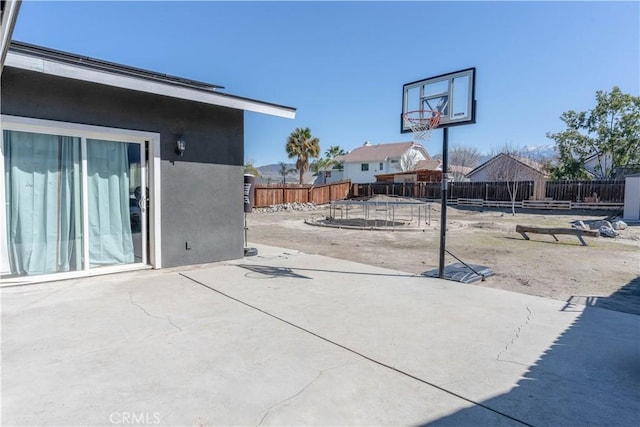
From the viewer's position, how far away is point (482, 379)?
2.72 metres

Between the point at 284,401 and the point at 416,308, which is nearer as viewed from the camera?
the point at 284,401

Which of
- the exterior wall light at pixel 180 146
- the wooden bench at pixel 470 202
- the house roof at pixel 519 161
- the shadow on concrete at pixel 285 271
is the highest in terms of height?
the house roof at pixel 519 161

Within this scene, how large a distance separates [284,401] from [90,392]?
4.43ft

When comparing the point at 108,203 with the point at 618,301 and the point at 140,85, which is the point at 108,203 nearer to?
the point at 140,85

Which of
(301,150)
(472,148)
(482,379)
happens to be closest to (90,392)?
(482,379)

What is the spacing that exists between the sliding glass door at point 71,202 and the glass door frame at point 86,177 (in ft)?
0.08

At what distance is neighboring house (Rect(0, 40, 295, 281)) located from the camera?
194 inches

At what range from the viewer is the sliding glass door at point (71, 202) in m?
5.00

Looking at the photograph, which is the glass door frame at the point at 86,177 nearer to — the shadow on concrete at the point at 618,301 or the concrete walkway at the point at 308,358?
the concrete walkway at the point at 308,358

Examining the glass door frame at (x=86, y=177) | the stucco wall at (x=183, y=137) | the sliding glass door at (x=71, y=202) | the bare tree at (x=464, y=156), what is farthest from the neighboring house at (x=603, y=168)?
the sliding glass door at (x=71, y=202)

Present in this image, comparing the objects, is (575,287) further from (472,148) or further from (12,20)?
(472,148)

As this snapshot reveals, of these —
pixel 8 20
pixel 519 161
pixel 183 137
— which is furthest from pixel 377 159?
pixel 8 20

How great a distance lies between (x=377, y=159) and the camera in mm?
43094

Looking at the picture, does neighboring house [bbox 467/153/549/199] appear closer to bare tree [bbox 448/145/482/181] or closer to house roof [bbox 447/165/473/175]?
house roof [bbox 447/165/473/175]
